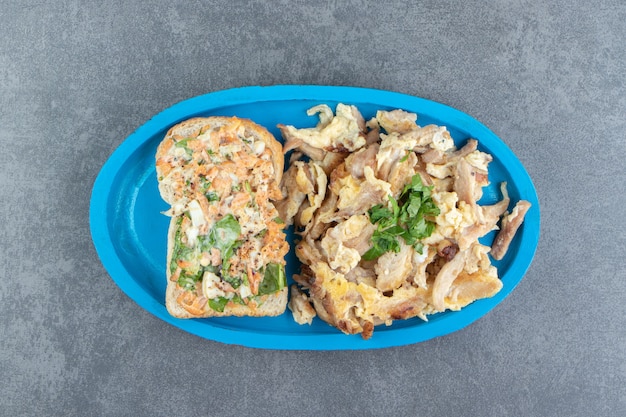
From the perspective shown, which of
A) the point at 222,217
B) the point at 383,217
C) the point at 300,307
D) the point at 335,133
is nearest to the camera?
the point at 222,217

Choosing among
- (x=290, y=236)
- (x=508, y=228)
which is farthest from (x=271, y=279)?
(x=508, y=228)

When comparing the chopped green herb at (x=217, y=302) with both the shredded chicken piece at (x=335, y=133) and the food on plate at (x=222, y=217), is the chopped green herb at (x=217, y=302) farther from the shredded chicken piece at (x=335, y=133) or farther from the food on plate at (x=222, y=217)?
the shredded chicken piece at (x=335, y=133)

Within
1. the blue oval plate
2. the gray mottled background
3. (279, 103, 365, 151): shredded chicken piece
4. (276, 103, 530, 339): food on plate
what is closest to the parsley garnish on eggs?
(276, 103, 530, 339): food on plate

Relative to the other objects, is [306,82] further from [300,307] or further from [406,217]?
[300,307]

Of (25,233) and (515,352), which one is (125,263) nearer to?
(25,233)

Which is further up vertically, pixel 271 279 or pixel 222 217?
pixel 222 217

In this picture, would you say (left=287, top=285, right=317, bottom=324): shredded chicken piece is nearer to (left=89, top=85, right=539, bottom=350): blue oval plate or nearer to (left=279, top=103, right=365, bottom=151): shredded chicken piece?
(left=89, top=85, right=539, bottom=350): blue oval plate
